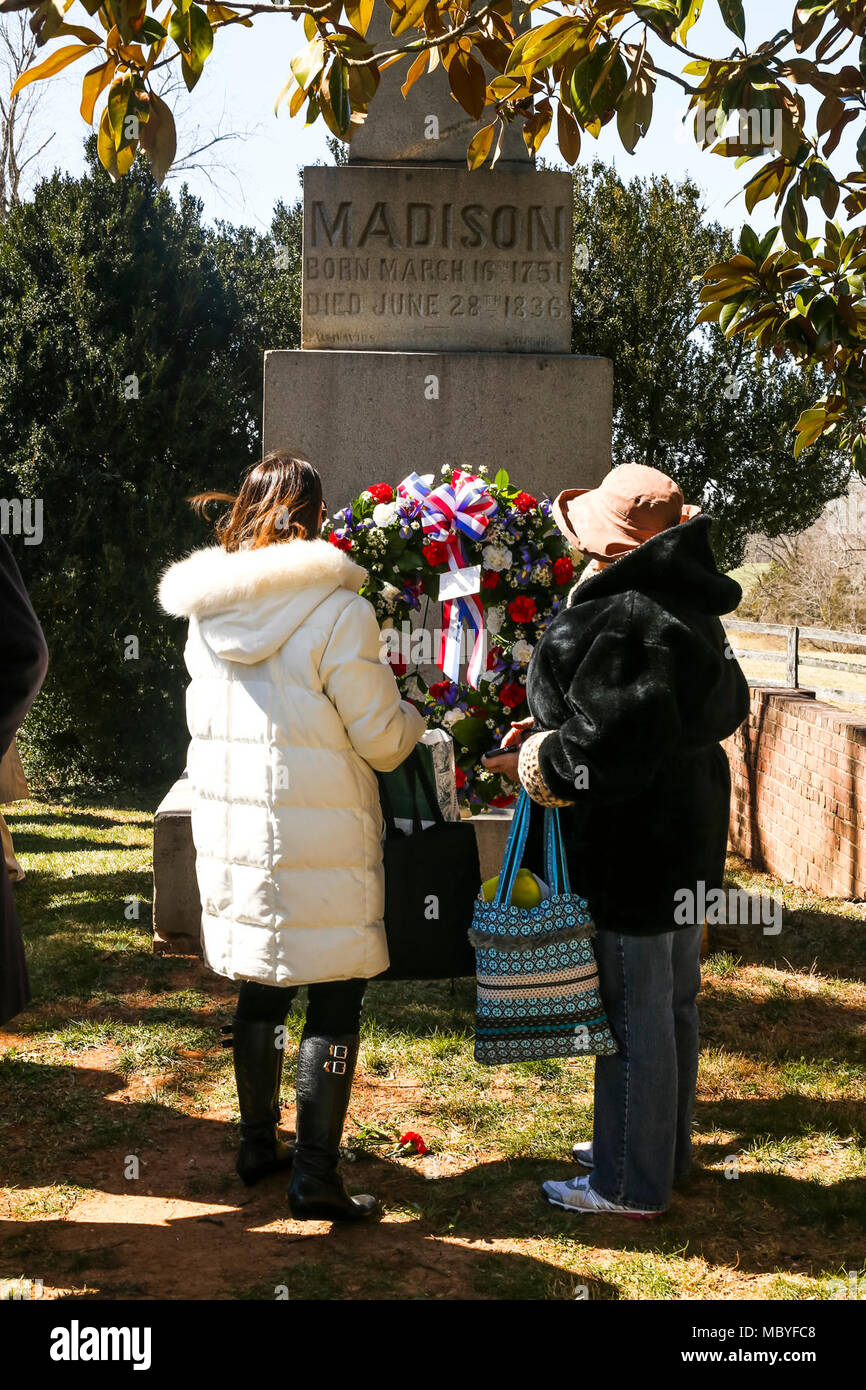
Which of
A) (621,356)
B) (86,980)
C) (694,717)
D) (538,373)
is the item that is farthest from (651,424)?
(694,717)

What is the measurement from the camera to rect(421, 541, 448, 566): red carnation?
492cm

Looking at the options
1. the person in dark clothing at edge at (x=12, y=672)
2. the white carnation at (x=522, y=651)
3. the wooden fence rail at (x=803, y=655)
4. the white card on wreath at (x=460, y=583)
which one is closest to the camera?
the person in dark clothing at edge at (x=12, y=672)

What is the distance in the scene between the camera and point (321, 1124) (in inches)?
128

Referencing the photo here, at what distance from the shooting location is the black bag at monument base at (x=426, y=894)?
128 inches

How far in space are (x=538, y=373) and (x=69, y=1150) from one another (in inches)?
162

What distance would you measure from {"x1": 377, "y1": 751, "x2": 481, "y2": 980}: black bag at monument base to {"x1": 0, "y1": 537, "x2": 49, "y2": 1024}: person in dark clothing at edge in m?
0.93

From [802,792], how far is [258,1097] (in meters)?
4.50

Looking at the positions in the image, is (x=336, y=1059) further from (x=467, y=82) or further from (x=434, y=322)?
(x=434, y=322)

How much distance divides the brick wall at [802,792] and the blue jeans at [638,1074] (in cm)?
328

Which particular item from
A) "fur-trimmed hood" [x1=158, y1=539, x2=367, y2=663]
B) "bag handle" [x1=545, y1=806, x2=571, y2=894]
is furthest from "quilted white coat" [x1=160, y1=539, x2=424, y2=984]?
"bag handle" [x1=545, y1=806, x2=571, y2=894]

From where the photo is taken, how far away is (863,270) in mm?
4574

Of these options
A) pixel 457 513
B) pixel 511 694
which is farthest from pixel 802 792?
pixel 457 513

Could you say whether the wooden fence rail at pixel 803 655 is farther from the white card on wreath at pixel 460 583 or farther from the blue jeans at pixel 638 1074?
the blue jeans at pixel 638 1074

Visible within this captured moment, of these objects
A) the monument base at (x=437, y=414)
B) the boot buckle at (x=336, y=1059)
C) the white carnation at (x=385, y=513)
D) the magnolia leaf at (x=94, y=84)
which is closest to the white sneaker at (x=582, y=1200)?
the boot buckle at (x=336, y=1059)
